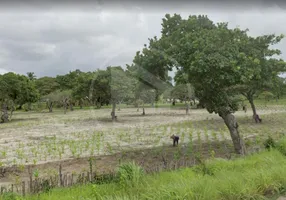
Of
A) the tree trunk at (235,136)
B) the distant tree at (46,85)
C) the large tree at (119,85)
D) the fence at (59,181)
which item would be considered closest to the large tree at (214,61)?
the tree trunk at (235,136)

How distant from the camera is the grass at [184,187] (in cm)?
390

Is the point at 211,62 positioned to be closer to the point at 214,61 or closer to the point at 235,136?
the point at 214,61

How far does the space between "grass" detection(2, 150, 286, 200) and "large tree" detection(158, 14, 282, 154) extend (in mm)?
3669

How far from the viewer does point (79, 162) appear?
8.42 metres

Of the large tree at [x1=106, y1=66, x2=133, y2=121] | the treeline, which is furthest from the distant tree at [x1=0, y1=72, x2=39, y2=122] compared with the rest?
the treeline

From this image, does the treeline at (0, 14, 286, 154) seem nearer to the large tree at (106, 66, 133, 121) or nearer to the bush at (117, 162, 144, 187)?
the bush at (117, 162, 144, 187)

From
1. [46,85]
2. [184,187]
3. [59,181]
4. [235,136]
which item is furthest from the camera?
[46,85]

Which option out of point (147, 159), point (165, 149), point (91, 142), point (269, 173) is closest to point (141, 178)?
point (269, 173)

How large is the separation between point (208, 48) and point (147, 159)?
4.42 metres

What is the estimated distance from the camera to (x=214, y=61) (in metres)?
7.87

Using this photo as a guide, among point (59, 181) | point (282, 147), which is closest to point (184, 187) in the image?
point (59, 181)

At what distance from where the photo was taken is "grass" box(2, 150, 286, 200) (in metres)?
3.90

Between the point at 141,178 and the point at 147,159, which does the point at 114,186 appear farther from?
the point at 147,159

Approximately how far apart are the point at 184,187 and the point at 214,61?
499 centimetres
